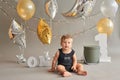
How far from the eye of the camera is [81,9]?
197 centimetres

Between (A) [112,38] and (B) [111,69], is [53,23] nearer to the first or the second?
(A) [112,38]

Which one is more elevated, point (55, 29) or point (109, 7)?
point (109, 7)

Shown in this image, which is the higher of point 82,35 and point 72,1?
point 72,1

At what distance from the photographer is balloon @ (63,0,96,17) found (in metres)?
1.94

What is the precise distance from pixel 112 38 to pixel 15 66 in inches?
34.9

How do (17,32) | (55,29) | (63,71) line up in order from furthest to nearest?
(55,29) < (17,32) < (63,71)

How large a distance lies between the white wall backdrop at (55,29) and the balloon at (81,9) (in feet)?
0.23

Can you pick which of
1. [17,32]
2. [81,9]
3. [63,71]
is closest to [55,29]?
[81,9]

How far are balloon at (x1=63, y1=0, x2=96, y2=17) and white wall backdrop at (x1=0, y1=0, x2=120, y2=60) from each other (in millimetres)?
70

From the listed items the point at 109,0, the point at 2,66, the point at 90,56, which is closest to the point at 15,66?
the point at 2,66

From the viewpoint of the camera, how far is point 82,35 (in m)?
2.17

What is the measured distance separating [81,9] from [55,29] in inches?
11.6

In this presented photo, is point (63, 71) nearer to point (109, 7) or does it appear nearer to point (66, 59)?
point (66, 59)

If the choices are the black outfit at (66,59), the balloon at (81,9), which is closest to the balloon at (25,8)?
the black outfit at (66,59)
